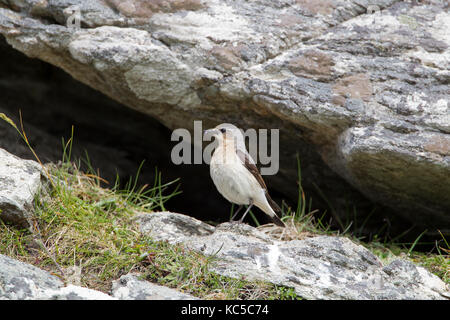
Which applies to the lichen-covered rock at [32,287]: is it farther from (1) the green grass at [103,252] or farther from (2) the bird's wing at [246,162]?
(2) the bird's wing at [246,162]

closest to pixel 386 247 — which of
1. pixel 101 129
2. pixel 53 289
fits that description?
pixel 53 289

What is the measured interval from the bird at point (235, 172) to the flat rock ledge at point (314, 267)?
2.61 ft

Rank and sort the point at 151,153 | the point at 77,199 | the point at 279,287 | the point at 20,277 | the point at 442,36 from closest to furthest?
the point at 20,277 → the point at 279,287 → the point at 77,199 → the point at 442,36 → the point at 151,153

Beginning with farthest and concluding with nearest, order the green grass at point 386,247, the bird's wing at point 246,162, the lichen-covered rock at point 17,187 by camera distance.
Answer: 1. the bird's wing at point 246,162
2. the green grass at point 386,247
3. the lichen-covered rock at point 17,187

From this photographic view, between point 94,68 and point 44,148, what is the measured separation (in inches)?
67.5

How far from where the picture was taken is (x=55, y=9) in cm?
596

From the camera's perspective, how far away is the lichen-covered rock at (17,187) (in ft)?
15.4

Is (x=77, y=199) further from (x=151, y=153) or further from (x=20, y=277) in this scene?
(x=151, y=153)

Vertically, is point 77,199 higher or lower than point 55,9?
lower

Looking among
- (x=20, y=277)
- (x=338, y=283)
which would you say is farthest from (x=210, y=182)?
(x=20, y=277)

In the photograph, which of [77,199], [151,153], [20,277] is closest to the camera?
[20,277]

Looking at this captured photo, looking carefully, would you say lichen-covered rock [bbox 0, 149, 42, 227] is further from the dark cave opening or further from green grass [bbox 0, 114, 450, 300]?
the dark cave opening

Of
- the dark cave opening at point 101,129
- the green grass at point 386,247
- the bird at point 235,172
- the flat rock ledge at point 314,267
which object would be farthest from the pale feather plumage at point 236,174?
the dark cave opening at point 101,129

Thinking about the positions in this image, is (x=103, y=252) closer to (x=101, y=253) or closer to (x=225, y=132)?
(x=101, y=253)
